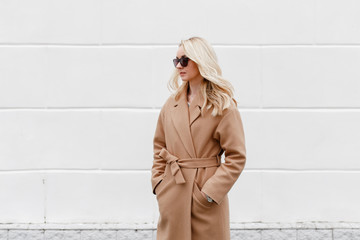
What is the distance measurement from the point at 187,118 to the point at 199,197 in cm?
60

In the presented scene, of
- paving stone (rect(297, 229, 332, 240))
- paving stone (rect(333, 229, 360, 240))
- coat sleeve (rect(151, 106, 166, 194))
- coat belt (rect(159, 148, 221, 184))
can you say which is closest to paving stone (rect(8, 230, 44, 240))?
coat sleeve (rect(151, 106, 166, 194))

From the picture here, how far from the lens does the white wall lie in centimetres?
482

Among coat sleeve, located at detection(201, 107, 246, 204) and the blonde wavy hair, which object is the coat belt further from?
the blonde wavy hair

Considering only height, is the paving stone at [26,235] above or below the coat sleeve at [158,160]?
below

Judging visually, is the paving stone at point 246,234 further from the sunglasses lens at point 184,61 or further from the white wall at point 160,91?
the sunglasses lens at point 184,61

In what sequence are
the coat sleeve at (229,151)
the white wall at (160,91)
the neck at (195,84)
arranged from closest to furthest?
the coat sleeve at (229,151), the neck at (195,84), the white wall at (160,91)

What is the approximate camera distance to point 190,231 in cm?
341

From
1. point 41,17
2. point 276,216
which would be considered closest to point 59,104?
point 41,17

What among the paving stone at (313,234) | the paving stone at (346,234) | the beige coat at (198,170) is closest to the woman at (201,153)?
the beige coat at (198,170)

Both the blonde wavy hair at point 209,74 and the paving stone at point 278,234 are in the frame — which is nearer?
the blonde wavy hair at point 209,74

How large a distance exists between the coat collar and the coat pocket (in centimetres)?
25

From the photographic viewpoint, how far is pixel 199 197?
336 centimetres

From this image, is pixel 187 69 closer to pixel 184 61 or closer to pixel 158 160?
pixel 184 61

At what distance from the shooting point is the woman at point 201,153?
11.0ft
